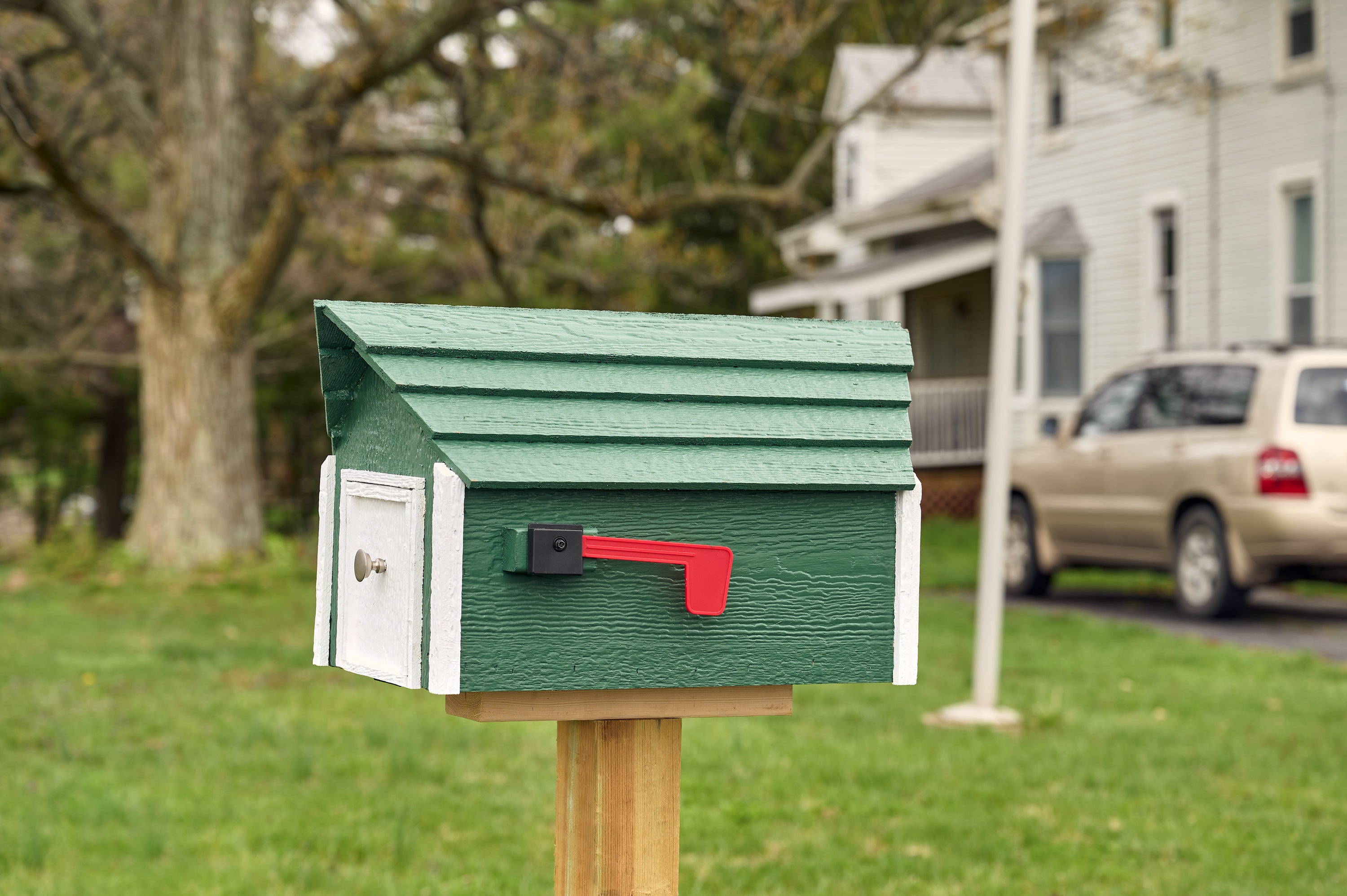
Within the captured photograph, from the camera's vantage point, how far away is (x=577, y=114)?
1441cm

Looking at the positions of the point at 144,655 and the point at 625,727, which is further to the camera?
the point at 144,655

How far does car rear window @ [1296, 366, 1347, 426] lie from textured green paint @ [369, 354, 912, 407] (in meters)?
8.34

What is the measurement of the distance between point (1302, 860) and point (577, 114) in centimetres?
1095

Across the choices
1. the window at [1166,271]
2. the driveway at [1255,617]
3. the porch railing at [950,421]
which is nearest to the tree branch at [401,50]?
the driveway at [1255,617]

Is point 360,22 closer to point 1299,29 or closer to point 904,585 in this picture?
point 1299,29

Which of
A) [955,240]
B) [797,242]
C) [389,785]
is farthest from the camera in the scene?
[797,242]

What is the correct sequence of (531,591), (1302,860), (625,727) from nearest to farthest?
(531,591), (625,727), (1302,860)

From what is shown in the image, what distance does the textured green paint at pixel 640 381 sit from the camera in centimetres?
251

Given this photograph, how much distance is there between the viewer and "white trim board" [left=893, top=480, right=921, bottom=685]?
8.95 feet

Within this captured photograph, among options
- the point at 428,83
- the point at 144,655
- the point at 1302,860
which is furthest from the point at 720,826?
the point at 428,83

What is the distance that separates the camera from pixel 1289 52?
1644 cm

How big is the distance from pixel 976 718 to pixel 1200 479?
4.62m

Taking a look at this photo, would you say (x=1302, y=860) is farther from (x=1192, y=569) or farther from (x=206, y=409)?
(x=206, y=409)

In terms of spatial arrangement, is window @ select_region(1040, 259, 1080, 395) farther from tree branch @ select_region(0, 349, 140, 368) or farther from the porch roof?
tree branch @ select_region(0, 349, 140, 368)
